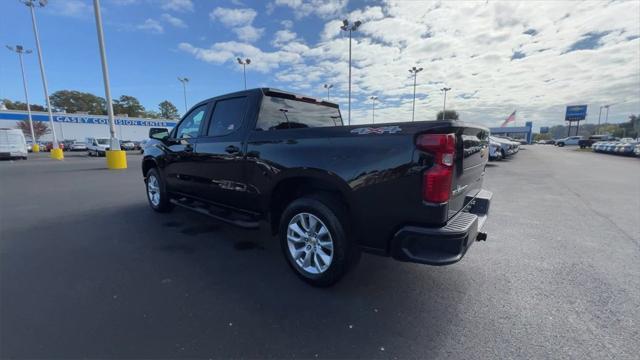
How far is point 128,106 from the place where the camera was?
3098 inches

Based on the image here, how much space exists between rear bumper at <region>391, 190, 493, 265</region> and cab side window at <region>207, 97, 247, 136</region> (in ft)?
7.90

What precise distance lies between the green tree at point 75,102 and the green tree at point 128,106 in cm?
420

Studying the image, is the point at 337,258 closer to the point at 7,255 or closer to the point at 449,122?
the point at 449,122

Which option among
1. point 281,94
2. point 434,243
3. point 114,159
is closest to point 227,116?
point 281,94

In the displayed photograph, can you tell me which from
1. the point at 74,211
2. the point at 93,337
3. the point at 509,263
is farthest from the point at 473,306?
the point at 74,211

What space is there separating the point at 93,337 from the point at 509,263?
160 inches

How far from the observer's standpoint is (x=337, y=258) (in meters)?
2.62

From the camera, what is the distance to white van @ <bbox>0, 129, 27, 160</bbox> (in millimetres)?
17781

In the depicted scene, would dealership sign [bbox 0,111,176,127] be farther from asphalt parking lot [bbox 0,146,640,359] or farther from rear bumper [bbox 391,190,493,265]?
rear bumper [bbox 391,190,493,265]

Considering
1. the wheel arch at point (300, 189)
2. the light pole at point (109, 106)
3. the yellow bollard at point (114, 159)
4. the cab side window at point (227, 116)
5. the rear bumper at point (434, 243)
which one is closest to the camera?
the rear bumper at point (434, 243)

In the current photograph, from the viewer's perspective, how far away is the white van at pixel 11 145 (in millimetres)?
17781

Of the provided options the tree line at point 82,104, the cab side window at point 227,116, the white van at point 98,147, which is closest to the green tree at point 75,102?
the tree line at point 82,104

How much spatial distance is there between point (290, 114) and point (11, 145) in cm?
2373

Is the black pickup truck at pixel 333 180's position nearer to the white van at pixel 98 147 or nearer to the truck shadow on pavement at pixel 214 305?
the truck shadow on pavement at pixel 214 305
